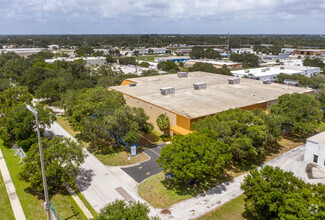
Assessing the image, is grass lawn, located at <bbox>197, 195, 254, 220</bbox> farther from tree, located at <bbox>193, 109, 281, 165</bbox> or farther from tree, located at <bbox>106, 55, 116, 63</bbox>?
tree, located at <bbox>106, 55, 116, 63</bbox>

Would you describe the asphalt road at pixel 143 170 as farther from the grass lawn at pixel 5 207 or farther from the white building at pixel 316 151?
the white building at pixel 316 151

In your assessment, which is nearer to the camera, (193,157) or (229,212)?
(229,212)

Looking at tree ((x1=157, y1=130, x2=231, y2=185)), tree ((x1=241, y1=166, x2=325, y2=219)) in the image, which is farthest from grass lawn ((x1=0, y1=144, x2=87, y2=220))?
tree ((x1=241, y1=166, x2=325, y2=219))

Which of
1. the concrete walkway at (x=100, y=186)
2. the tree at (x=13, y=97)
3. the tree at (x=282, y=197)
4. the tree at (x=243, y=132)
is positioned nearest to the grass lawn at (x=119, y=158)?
the concrete walkway at (x=100, y=186)

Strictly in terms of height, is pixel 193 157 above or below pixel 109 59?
below

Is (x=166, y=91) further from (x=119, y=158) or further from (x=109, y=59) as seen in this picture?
(x=109, y=59)

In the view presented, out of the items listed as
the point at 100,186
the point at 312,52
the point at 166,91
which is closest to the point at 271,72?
the point at 166,91
